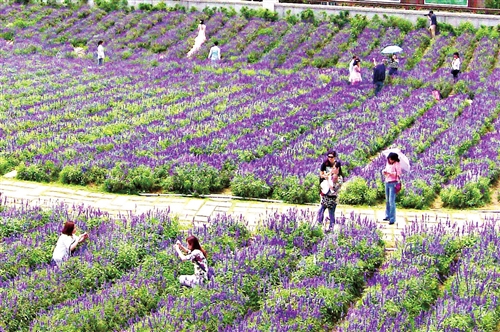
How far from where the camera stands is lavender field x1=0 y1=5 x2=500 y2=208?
50.7 feet

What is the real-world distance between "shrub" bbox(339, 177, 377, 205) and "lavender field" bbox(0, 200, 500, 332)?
81.2 inches

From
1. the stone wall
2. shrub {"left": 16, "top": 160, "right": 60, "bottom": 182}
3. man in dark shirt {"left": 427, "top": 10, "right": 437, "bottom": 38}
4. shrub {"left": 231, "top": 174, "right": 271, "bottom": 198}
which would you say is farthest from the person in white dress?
shrub {"left": 231, "top": 174, "right": 271, "bottom": 198}

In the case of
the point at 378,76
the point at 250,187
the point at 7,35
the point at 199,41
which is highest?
the point at 7,35

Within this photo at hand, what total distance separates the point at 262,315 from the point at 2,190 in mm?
8252

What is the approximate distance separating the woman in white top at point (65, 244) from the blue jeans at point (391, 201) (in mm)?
5253

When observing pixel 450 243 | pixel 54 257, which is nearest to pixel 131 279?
pixel 54 257

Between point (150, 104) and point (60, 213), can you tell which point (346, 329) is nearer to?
point (60, 213)

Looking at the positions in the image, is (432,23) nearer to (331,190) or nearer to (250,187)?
(250,187)

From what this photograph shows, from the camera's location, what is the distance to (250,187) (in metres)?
14.9

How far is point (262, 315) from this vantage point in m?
9.10

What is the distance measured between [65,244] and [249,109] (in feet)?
37.4

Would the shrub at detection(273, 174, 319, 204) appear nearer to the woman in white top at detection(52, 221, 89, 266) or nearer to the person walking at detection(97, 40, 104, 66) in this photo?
the woman in white top at detection(52, 221, 89, 266)

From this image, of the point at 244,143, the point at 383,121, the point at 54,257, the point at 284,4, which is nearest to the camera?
the point at 54,257

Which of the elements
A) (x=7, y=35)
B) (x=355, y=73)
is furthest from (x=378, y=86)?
(x=7, y=35)
